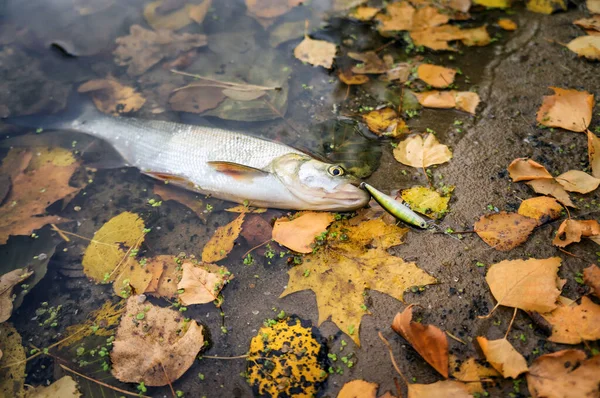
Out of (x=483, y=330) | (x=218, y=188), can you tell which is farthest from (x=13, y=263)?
(x=483, y=330)

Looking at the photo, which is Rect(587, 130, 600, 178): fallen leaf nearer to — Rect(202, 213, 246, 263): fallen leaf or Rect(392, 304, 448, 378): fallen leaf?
Rect(392, 304, 448, 378): fallen leaf

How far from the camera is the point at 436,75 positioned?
4527 millimetres

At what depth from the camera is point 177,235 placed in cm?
373

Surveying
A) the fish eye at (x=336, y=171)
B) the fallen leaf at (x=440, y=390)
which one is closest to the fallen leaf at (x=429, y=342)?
the fallen leaf at (x=440, y=390)

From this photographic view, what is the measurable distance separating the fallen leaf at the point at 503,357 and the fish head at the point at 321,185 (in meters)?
1.41

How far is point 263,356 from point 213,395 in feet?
1.36

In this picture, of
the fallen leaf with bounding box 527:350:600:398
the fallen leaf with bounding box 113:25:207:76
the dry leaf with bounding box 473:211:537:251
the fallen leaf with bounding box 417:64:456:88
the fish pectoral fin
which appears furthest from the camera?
the fallen leaf with bounding box 113:25:207:76

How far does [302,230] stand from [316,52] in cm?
275

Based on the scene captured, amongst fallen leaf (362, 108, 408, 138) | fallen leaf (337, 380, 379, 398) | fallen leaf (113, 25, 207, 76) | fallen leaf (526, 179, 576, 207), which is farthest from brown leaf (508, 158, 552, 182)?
fallen leaf (113, 25, 207, 76)

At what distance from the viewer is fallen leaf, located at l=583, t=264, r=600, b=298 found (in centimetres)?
267

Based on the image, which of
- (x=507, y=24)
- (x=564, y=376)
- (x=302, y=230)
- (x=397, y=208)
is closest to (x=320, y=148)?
(x=302, y=230)

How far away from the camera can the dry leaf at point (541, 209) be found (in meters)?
3.18

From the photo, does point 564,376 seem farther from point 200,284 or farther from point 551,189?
point 200,284

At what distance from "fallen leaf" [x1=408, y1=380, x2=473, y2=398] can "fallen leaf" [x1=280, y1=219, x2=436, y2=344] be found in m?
0.47
